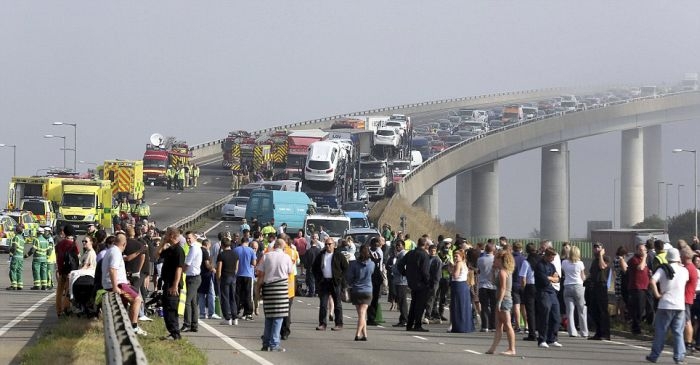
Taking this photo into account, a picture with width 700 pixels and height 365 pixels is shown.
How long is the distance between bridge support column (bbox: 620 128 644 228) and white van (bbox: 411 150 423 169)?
1086 inches

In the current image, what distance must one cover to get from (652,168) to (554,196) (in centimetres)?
1496

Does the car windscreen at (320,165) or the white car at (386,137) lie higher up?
the white car at (386,137)

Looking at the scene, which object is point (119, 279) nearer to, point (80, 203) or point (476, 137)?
point (80, 203)

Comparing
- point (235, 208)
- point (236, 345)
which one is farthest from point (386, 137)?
point (236, 345)

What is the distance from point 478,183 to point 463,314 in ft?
310

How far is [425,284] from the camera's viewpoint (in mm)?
26719

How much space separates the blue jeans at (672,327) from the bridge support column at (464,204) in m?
104

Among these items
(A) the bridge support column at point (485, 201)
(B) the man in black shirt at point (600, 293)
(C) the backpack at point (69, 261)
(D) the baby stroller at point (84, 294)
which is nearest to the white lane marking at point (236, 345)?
(D) the baby stroller at point (84, 294)

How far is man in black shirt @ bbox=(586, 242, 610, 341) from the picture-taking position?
25359 millimetres

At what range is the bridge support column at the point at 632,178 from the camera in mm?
125125

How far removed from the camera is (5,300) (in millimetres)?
32500

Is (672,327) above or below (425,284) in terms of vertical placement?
below

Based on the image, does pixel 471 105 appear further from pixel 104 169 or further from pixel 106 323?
pixel 106 323

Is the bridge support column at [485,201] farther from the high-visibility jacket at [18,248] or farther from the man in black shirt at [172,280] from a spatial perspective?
the man in black shirt at [172,280]
